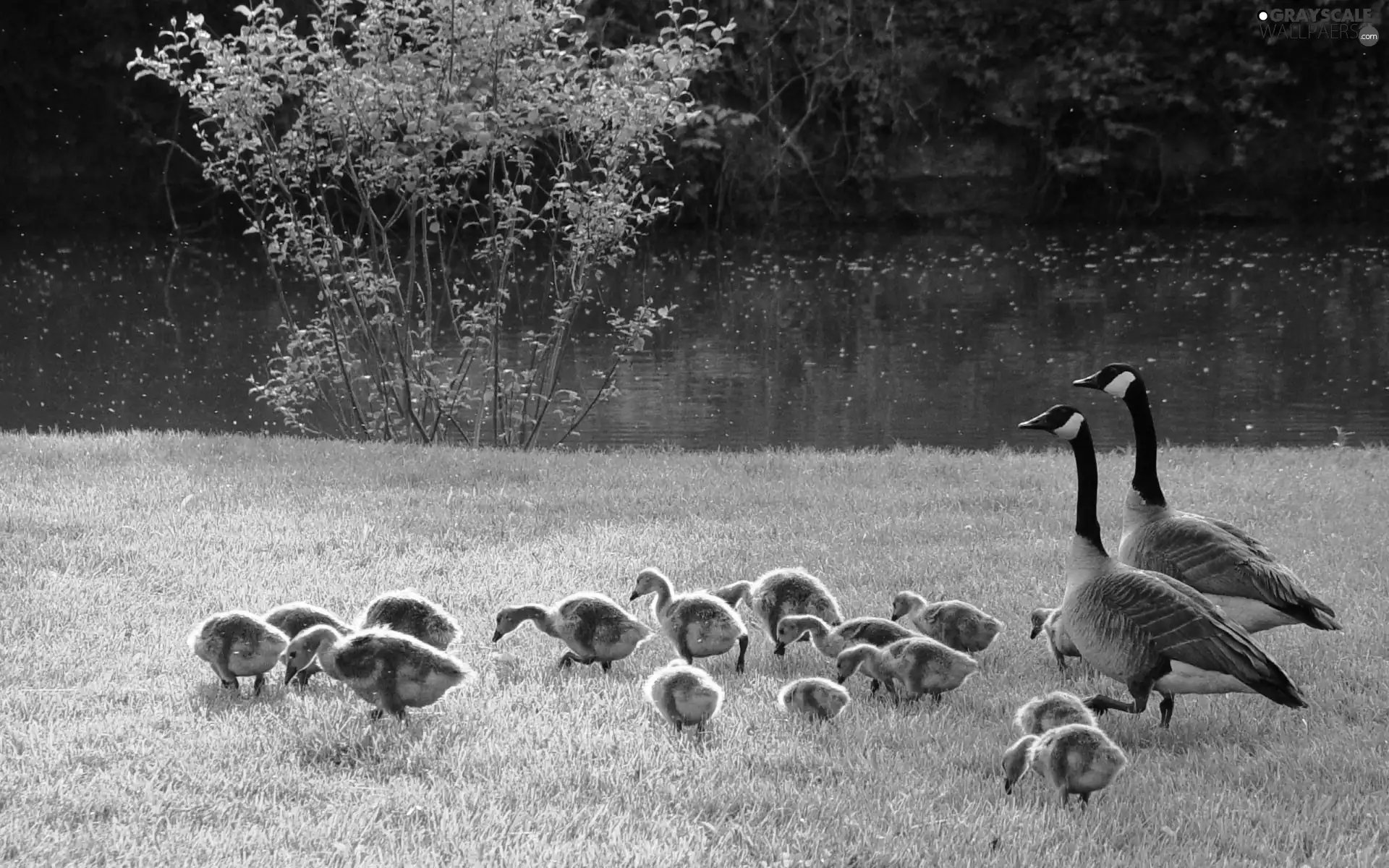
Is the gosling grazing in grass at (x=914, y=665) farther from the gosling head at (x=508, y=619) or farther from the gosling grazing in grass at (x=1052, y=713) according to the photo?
the gosling head at (x=508, y=619)

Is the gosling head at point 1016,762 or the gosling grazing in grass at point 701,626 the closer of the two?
the gosling head at point 1016,762

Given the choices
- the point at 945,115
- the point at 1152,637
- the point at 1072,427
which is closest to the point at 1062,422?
the point at 1072,427

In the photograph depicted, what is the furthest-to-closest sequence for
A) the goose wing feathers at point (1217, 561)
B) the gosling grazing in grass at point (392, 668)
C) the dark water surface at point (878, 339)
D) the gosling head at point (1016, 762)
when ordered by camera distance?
1. the dark water surface at point (878, 339)
2. the goose wing feathers at point (1217, 561)
3. the gosling grazing in grass at point (392, 668)
4. the gosling head at point (1016, 762)

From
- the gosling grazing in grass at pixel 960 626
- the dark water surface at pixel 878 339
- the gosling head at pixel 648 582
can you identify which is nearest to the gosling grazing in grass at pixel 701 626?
the gosling head at pixel 648 582

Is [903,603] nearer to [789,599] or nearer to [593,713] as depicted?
[789,599]

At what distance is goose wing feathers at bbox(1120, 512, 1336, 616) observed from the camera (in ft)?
18.8

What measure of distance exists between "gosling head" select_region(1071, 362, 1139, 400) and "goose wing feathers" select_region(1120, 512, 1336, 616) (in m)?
0.74

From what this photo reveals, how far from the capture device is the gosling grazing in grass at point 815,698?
17.3ft

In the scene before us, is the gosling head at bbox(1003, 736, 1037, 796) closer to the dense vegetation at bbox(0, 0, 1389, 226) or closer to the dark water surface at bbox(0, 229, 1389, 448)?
the dark water surface at bbox(0, 229, 1389, 448)

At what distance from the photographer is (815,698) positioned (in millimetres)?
5277

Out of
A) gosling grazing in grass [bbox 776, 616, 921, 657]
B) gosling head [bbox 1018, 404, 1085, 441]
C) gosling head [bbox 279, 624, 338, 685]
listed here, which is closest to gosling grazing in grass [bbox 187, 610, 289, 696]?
gosling head [bbox 279, 624, 338, 685]

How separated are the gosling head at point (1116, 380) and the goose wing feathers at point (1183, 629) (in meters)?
1.54

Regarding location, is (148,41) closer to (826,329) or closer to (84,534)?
(826,329)

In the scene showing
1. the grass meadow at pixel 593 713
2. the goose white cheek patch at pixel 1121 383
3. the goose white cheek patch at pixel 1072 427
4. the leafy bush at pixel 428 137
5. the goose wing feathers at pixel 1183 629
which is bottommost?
the grass meadow at pixel 593 713
